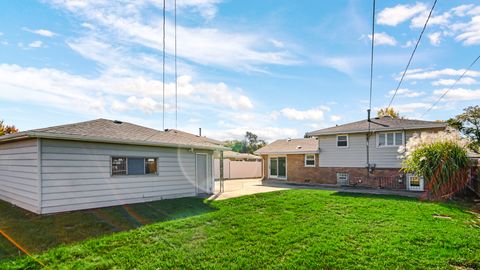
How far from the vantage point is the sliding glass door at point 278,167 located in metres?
21.2

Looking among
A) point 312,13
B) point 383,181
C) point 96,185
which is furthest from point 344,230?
point 383,181

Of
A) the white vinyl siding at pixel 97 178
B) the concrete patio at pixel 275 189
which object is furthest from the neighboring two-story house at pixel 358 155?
the white vinyl siding at pixel 97 178

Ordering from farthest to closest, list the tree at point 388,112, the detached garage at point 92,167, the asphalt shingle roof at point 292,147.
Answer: the tree at point 388,112, the asphalt shingle roof at point 292,147, the detached garage at point 92,167

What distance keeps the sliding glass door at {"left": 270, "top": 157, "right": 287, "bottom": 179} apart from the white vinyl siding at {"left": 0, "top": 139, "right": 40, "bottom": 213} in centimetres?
1593

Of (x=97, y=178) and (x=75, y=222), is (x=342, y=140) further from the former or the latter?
(x=75, y=222)

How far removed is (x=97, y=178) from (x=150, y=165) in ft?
6.95

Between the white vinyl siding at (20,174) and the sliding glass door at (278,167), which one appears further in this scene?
the sliding glass door at (278,167)

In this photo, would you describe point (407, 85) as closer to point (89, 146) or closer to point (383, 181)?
point (383, 181)

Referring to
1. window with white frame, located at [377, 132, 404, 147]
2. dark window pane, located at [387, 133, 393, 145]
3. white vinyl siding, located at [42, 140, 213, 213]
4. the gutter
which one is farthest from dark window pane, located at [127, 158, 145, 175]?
dark window pane, located at [387, 133, 393, 145]

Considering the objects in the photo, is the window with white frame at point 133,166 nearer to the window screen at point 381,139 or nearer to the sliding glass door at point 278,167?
the sliding glass door at point 278,167

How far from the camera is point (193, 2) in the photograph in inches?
309

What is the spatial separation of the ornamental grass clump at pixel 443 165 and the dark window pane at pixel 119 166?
11.3 m

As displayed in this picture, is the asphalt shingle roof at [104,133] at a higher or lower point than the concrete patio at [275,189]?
higher

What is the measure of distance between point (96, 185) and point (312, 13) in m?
9.07
